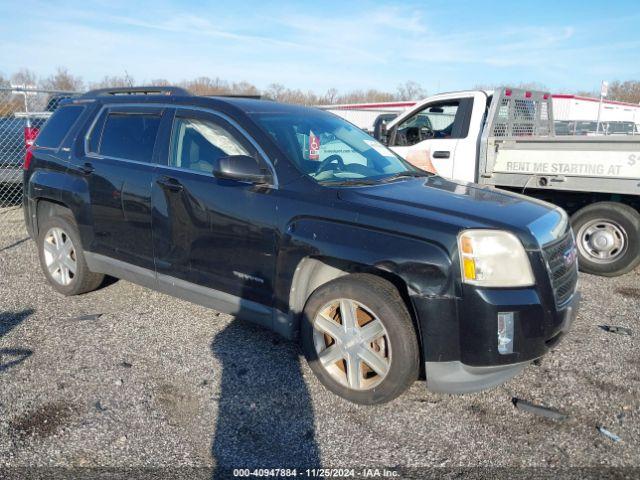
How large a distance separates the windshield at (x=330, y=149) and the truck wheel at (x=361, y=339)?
817 millimetres

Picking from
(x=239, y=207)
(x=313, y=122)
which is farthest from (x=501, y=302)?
(x=313, y=122)

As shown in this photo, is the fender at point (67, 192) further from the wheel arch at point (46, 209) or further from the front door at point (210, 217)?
the front door at point (210, 217)

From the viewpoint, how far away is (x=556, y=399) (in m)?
3.44

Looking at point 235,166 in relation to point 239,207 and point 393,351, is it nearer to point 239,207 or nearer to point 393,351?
point 239,207

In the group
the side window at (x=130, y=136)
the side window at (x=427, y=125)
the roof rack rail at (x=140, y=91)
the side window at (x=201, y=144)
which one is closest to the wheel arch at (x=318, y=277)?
the side window at (x=201, y=144)

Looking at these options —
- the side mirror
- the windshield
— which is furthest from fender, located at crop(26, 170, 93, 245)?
the windshield

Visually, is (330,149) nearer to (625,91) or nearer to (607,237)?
(607,237)

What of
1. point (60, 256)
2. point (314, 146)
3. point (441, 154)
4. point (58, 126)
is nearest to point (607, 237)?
point (441, 154)

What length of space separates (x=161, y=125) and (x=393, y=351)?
2.55 m

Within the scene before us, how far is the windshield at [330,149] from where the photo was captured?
12.2 ft

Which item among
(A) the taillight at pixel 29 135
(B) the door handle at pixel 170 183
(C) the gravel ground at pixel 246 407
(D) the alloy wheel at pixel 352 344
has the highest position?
(A) the taillight at pixel 29 135

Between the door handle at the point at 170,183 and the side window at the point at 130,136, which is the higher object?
the side window at the point at 130,136

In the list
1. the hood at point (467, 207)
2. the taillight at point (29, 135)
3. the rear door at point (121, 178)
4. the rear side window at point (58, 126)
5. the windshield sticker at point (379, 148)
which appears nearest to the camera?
the hood at point (467, 207)

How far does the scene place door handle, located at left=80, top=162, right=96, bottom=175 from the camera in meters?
4.56
